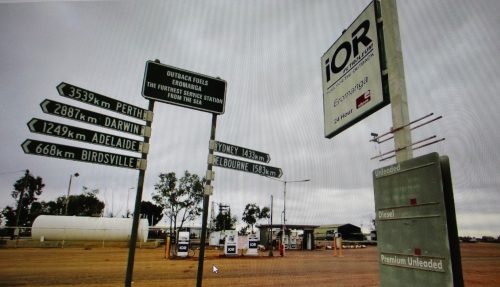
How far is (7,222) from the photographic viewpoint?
8450cm

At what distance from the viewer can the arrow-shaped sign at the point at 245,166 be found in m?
6.39

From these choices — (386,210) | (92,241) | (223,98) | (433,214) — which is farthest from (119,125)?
(92,241)

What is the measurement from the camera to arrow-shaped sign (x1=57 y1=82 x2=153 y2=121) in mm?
5160

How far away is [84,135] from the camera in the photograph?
5230mm

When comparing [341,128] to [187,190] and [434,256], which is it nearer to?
[434,256]

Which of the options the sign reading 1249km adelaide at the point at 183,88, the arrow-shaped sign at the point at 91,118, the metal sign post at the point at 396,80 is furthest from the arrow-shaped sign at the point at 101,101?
the metal sign post at the point at 396,80

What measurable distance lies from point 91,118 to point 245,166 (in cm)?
310

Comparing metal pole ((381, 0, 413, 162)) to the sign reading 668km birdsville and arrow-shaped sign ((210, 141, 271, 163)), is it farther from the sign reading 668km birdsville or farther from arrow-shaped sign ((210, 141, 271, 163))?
arrow-shaped sign ((210, 141, 271, 163))

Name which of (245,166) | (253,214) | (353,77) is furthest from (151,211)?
(353,77)

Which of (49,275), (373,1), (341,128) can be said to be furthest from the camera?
(49,275)

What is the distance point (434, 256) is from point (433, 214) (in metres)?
0.37

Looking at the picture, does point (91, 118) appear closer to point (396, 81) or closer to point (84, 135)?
point (84, 135)

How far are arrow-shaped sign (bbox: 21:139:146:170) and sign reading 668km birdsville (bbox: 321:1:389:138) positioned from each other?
11.6 ft

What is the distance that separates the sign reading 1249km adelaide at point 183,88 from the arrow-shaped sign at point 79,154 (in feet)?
4.04
